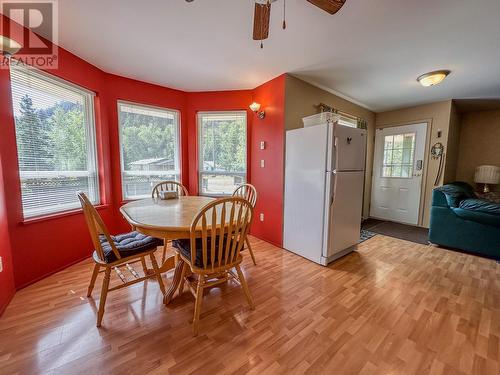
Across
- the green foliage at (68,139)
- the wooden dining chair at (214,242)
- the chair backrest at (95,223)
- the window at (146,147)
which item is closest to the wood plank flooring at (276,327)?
the wooden dining chair at (214,242)

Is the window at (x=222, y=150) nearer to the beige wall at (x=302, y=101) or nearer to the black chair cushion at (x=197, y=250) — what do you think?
the beige wall at (x=302, y=101)

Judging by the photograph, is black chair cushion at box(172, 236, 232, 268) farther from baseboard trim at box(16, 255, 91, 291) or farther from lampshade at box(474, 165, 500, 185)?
lampshade at box(474, 165, 500, 185)

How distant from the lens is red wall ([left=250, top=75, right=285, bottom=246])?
2.75 meters

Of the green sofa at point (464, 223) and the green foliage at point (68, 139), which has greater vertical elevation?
the green foliage at point (68, 139)

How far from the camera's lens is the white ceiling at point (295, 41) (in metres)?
1.53

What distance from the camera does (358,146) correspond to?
247 cm

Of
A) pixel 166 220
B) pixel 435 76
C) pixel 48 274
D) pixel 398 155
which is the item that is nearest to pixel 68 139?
pixel 48 274

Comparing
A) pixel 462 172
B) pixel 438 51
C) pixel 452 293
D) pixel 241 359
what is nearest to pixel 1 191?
pixel 241 359

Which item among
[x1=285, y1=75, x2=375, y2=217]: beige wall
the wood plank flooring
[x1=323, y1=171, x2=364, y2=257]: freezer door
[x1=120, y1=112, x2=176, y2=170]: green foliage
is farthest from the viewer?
[x1=120, y1=112, x2=176, y2=170]: green foliage

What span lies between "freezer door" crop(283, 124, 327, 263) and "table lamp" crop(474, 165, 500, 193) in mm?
3597

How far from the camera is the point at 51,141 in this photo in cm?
211

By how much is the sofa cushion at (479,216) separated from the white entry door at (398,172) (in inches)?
52.2

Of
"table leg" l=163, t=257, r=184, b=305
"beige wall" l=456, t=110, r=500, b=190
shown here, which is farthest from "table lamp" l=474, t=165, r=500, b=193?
"table leg" l=163, t=257, r=184, b=305

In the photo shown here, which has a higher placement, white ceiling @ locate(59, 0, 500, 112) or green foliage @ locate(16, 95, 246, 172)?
white ceiling @ locate(59, 0, 500, 112)
